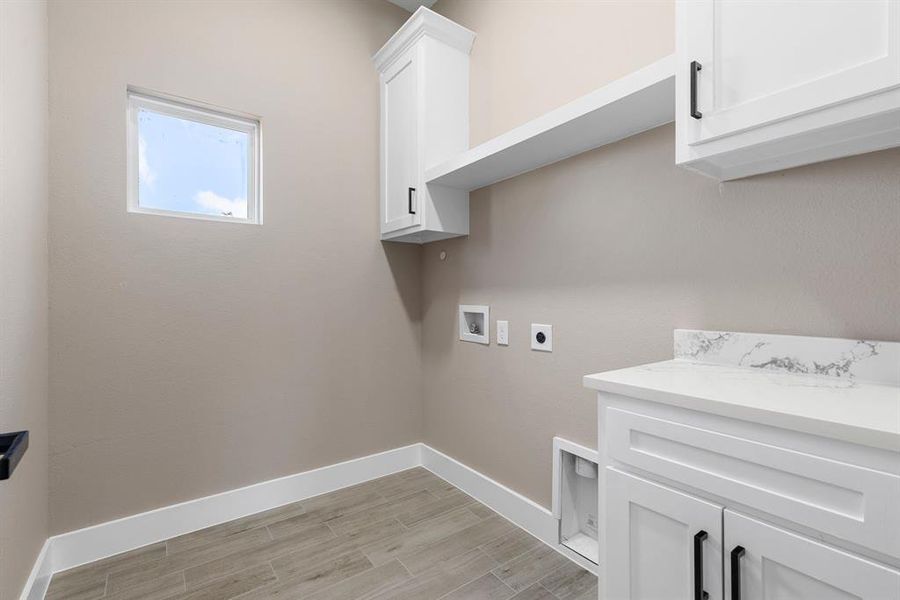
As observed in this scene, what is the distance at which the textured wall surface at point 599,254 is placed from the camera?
3.69 ft

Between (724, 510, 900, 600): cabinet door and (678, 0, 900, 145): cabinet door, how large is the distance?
2.94 feet

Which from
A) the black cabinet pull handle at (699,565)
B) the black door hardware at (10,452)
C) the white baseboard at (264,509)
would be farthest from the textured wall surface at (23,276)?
the black cabinet pull handle at (699,565)

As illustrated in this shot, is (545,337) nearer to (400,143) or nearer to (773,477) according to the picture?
(773,477)

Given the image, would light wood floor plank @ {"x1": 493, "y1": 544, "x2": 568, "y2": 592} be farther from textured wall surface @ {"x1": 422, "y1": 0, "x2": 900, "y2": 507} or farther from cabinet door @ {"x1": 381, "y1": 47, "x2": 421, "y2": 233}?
cabinet door @ {"x1": 381, "y1": 47, "x2": 421, "y2": 233}

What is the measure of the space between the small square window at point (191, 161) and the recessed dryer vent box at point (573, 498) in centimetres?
195

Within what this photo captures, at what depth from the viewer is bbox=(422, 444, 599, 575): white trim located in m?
1.85

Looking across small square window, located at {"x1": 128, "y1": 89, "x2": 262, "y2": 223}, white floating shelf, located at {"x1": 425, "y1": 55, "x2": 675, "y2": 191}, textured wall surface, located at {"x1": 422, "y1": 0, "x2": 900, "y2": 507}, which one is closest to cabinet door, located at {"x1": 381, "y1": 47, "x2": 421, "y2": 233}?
white floating shelf, located at {"x1": 425, "y1": 55, "x2": 675, "y2": 191}

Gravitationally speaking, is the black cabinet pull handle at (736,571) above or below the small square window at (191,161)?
below

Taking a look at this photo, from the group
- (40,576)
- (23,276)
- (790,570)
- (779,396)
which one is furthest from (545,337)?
(40,576)

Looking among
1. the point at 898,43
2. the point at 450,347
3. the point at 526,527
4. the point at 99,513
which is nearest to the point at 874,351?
the point at 898,43

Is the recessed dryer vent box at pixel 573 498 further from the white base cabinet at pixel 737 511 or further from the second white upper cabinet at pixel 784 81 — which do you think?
the second white upper cabinet at pixel 784 81

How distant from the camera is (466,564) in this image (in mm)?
1763

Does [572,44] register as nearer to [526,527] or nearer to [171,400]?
[526,527]

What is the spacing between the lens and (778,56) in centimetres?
94
